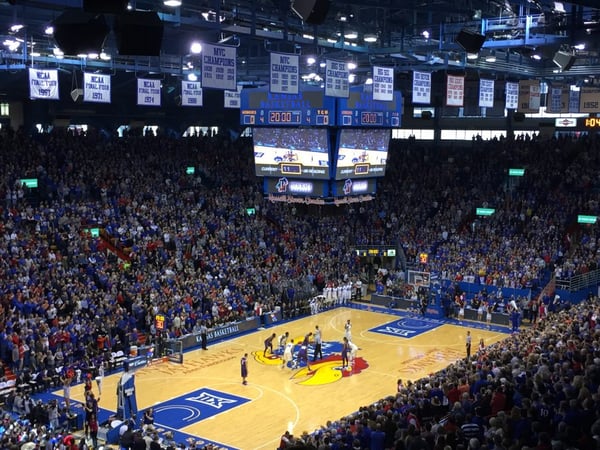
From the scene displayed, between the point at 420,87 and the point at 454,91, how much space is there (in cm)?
155

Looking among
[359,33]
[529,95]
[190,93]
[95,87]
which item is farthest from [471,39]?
[95,87]

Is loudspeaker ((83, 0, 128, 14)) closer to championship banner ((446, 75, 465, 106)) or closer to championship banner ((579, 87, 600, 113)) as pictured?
championship banner ((446, 75, 465, 106))

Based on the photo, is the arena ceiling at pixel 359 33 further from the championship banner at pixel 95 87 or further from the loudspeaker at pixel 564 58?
the championship banner at pixel 95 87

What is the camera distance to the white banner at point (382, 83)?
26.5 metres

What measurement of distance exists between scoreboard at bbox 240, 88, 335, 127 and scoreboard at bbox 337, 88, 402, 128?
51cm

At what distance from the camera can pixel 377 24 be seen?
31.4 metres

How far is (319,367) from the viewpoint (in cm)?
2811

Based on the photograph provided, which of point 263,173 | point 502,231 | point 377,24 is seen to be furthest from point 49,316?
point 502,231

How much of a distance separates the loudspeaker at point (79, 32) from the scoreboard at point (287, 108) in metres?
15.9

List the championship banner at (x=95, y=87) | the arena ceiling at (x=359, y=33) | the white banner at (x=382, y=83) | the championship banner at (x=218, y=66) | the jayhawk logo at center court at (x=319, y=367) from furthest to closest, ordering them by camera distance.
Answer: the championship banner at (x=95, y=87)
the jayhawk logo at center court at (x=319, y=367)
the white banner at (x=382, y=83)
the arena ceiling at (x=359, y=33)
the championship banner at (x=218, y=66)

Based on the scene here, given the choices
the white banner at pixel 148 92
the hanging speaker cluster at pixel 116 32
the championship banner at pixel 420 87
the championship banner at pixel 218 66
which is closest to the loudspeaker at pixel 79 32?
the hanging speaker cluster at pixel 116 32

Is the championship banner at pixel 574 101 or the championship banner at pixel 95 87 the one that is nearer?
the championship banner at pixel 95 87

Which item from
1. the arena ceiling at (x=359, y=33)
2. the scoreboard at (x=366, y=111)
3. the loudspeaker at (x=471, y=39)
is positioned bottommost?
the scoreboard at (x=366, y=111)

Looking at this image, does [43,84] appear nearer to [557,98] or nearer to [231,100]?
[231,100]
